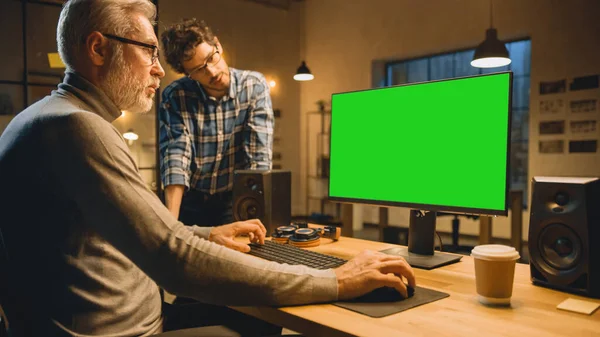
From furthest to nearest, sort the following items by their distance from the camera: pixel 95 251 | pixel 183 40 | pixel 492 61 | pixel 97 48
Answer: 1. pixel 492 61
2. pixel 183 40
3. pixel 97 48
4. pixel 95 251

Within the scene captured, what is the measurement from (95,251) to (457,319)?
710 millimetres

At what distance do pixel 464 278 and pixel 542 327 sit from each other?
334mm

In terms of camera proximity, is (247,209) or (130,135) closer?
(247,209)

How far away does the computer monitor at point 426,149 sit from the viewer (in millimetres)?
1174

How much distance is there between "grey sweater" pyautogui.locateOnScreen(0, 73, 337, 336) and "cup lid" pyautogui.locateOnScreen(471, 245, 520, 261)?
30cm

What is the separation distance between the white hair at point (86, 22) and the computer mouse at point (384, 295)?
2.53ft

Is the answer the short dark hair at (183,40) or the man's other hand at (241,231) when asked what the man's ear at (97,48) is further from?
the short dark hair at (183,40)

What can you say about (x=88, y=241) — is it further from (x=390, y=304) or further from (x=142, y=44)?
(x=390, y=304)

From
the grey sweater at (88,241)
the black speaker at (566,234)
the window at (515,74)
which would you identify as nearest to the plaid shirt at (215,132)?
the grey sweater at (88,241)

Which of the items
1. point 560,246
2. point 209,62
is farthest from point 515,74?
point 560,246

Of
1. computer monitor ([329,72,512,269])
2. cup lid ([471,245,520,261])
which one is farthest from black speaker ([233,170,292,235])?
cup lid ([471,245,520,261])

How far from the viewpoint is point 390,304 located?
0.96 m

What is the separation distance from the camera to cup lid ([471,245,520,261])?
960 millimetres

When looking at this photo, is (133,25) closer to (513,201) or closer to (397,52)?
(513,201)
